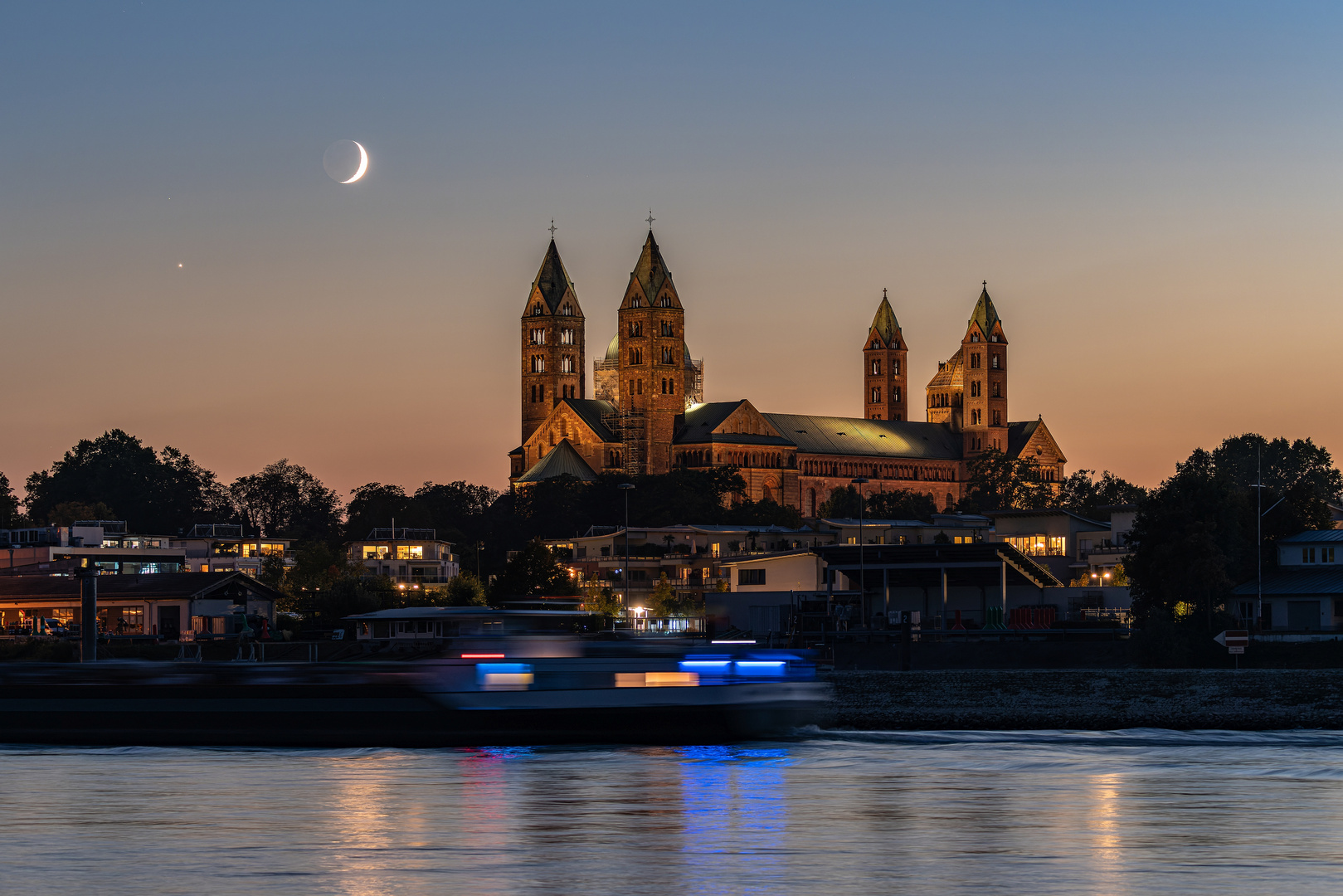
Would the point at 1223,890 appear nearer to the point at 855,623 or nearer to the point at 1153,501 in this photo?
the point at 1153,501

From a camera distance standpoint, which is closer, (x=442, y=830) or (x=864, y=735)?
(x=442, y=830)

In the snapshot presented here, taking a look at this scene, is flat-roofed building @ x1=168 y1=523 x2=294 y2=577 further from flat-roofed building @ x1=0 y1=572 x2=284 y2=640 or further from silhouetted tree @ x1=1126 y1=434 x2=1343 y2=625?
silhouetted tree @ x1=1126 y1=434 x2=1343 y2=625

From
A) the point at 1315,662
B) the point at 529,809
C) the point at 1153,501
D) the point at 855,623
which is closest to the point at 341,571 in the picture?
the point at 855,623

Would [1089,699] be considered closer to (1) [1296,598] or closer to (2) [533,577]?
(1) [1296,598]

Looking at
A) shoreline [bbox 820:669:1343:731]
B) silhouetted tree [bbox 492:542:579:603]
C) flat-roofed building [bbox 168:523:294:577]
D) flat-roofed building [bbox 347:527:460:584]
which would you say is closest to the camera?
shoreline [bbox 820:669:1343:731]

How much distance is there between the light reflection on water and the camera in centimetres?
1994

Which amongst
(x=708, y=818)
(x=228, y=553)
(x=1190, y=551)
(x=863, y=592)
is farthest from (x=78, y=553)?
(x=708, y=818)

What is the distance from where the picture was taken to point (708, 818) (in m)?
25.4

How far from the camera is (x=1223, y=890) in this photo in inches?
746

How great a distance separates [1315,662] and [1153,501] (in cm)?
1936

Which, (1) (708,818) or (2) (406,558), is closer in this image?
(1) (708,818)

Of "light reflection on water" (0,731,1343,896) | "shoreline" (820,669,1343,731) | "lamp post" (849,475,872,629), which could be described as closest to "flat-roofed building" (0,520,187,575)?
"lamp post" (849,475,872,629)

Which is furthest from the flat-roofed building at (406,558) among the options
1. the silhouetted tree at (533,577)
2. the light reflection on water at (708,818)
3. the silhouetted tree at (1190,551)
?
the light reflection on water at (708,818)

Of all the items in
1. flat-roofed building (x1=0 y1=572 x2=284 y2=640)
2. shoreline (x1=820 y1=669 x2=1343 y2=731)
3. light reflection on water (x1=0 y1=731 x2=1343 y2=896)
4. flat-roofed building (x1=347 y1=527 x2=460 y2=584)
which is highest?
flat-roofed building (x1=347 y1=527 x2=460 y2=584)
